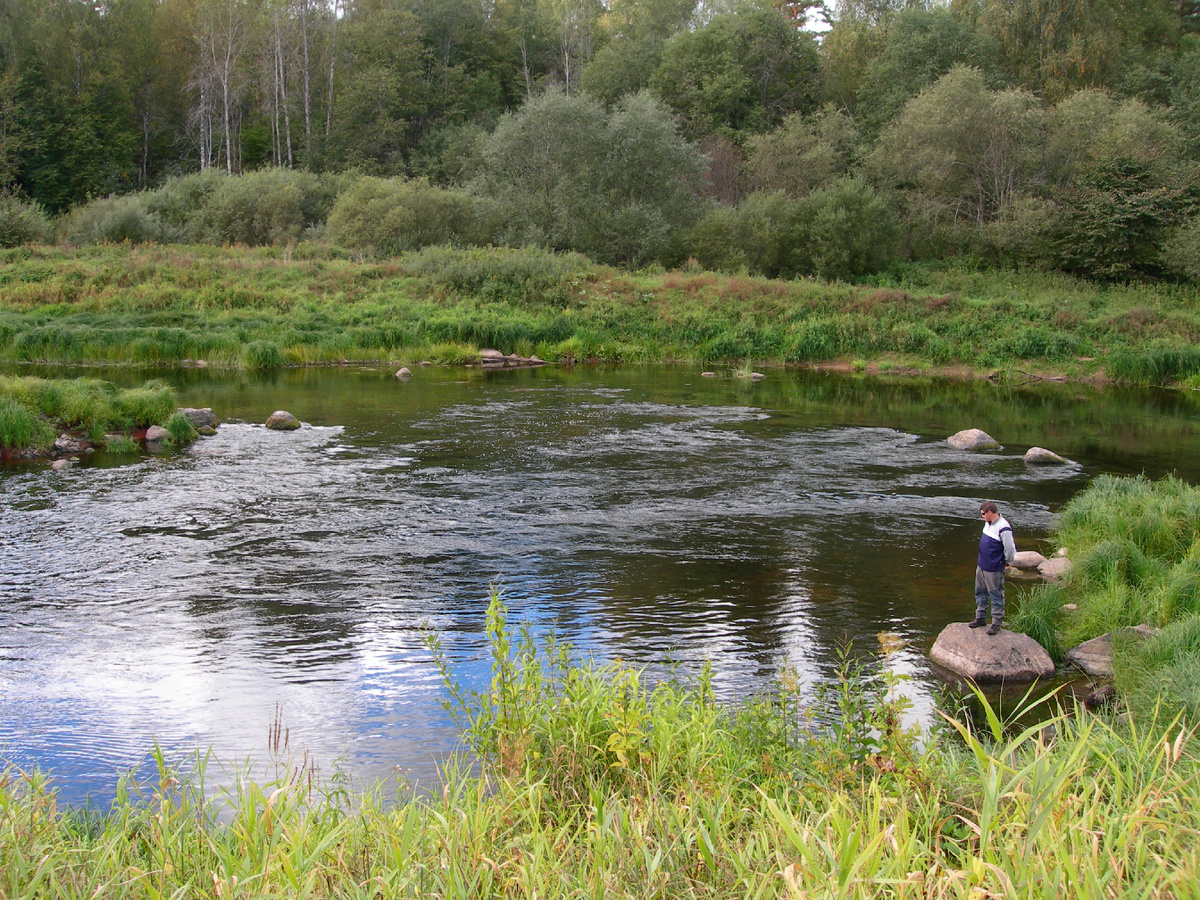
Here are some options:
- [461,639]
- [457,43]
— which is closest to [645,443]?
[461,639]

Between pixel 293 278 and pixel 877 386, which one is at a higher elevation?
pixel 293 278

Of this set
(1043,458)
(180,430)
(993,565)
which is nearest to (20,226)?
(180,430)

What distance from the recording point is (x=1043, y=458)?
2034 cm

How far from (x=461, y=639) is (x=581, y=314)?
3212 cm

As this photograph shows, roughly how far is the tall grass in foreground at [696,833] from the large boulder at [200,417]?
53.5 ft

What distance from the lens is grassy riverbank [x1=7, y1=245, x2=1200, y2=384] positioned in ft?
118

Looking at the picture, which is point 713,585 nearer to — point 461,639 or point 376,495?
point 461,639

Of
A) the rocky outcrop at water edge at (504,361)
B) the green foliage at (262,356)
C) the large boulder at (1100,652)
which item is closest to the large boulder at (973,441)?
the large boulder at (1100,652)

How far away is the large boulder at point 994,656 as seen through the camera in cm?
930

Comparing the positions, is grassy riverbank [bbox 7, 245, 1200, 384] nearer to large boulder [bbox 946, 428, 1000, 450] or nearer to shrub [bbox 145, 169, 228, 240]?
shrub [bbox 145, 169, 228, 240]

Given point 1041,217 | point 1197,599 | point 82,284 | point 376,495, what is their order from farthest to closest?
1. point 1041,217
2. point 82,284
3. point 376,495
4. point 1197,599

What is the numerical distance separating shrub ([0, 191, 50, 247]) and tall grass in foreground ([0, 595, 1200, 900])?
46.8m

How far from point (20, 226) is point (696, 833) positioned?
5073 cm

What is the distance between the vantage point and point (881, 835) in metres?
3.37
